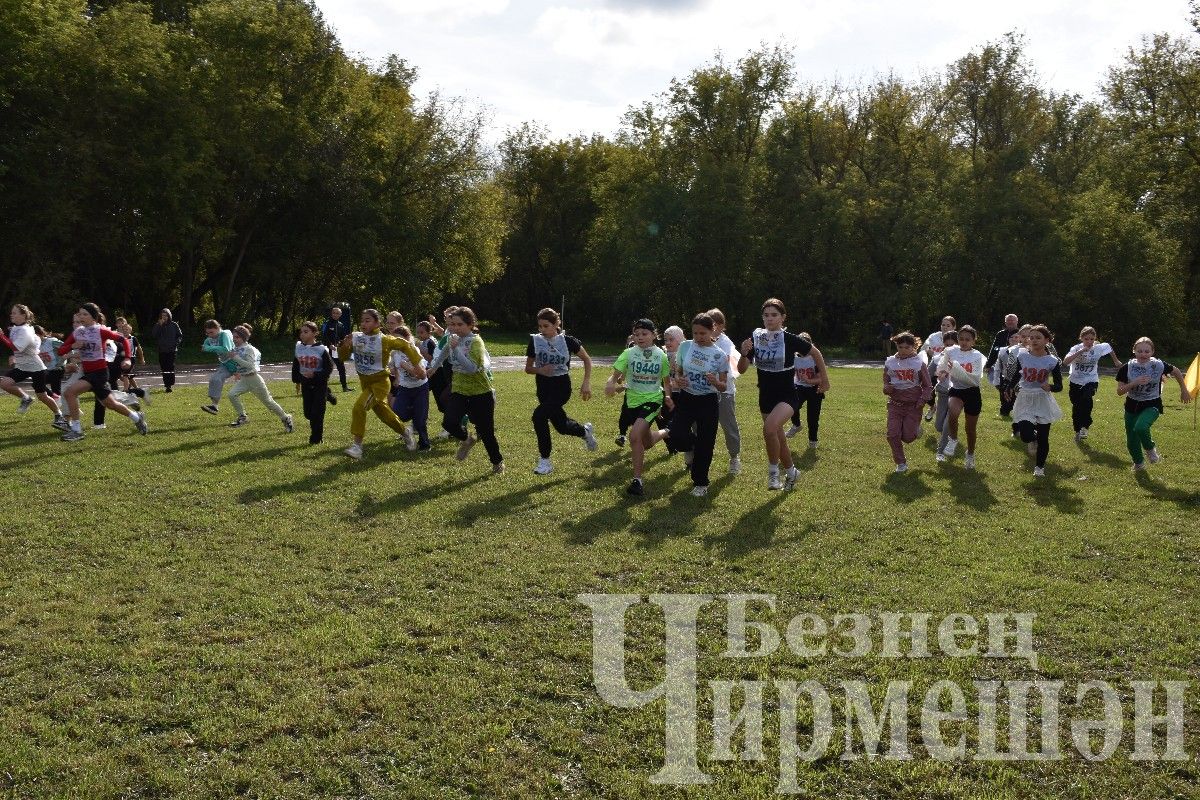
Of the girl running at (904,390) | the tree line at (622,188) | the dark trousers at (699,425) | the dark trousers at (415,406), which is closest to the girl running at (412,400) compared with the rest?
the dark trousers at (415,406)

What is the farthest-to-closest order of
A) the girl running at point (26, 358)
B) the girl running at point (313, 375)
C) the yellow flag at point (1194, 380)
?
the girl running at point (26, 358), the yellow flag at point (1194, 380), the girl running at point (313, 375)

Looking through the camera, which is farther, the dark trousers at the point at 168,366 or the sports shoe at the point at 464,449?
the dark trousers at the point at 168,366

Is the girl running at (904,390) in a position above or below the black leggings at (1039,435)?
above

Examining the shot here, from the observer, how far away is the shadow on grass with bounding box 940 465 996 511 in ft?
31.4

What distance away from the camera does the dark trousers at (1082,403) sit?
13969 mm

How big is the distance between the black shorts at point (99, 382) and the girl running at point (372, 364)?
411 cm

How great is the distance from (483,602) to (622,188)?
51.4 m

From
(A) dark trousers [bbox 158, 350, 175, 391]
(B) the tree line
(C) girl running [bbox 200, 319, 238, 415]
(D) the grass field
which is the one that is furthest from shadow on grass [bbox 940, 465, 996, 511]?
(B) the tree line

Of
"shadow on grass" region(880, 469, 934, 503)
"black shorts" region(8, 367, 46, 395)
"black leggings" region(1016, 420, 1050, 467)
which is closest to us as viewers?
"shadow on grass" region(880, 469, 934, 503)

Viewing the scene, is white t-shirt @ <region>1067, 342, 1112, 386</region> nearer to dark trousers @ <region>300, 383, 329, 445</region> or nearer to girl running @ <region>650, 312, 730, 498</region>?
girl running @ <region>650, 312, 730, 498</region>

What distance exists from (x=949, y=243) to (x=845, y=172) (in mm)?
8678

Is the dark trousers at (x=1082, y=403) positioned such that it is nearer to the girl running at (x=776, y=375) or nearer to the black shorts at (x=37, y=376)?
the girl running at (x=776, y=375)

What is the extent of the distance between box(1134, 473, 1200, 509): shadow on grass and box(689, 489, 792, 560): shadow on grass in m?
4.39

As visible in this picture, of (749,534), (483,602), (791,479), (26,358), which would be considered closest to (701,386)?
(791,479)
